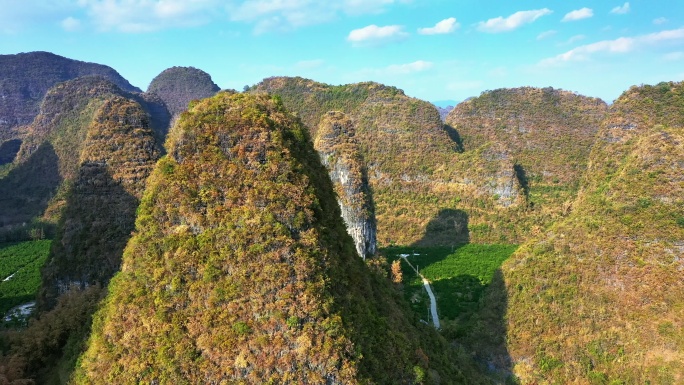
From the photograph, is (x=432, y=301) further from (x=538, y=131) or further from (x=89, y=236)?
(x=538, y=131)

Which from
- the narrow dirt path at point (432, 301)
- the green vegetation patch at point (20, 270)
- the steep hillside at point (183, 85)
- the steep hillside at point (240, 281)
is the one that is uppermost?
the steep hillside at point (183, 85)

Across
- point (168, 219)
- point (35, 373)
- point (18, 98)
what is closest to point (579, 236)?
point (168, 219)

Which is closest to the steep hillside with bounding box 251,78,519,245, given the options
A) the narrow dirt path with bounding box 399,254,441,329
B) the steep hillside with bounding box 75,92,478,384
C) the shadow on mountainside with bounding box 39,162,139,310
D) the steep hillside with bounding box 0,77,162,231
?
the narrow dirt path with bounding box 399,254,441,329

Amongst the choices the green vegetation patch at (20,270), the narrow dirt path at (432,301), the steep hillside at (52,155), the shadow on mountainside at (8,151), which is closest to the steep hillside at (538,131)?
the narrow dirt path at (432,301)

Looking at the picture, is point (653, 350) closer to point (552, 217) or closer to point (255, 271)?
point (255, 271)

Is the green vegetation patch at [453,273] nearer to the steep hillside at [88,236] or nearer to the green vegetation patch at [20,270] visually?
the steep hillside at [88,236]

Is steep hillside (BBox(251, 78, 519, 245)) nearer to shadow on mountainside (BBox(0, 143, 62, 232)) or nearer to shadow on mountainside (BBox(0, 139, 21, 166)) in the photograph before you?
shadow on mountainside (BBox(0, 143, 62, 232))
